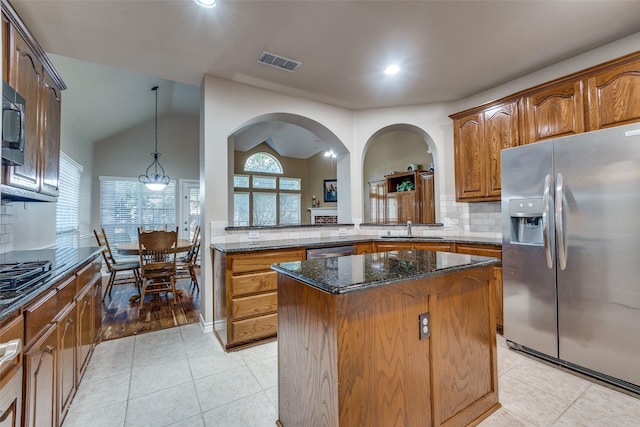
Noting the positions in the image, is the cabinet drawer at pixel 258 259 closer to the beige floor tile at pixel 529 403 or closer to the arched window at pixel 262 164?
the beige floor tile at pixel 529 403

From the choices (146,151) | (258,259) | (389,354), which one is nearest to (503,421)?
(389,354)

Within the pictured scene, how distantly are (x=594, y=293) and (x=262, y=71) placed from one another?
3.30 m

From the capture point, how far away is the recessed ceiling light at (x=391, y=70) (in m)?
2.75

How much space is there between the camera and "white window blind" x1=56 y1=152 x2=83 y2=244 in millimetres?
3861

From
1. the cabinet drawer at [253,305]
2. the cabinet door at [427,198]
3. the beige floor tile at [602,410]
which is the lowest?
the beige floor tile at [602,410]

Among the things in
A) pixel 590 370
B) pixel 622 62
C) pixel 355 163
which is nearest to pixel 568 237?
pixel 590 370

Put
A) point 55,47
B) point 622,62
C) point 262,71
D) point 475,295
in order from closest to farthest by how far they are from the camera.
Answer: point 475,295 < point 622,62 < point 55,47 < point 262,71

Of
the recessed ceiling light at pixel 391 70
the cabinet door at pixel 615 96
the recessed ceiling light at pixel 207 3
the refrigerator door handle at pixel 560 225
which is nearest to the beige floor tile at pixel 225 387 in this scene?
the refrigerator door handle at pixel 560 225

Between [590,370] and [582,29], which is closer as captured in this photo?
[590,370]

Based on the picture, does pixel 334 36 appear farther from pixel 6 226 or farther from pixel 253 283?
pixel 6 226

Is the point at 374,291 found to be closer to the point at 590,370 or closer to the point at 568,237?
the point at 568,237

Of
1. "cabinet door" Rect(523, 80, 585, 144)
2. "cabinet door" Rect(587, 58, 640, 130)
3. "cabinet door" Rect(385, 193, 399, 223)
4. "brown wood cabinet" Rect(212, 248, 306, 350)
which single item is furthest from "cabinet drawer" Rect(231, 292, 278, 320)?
"cabinet door" Rect(385, 193, 399, 223)

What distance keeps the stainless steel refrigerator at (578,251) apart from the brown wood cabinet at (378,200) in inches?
170

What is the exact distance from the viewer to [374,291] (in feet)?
3.73
